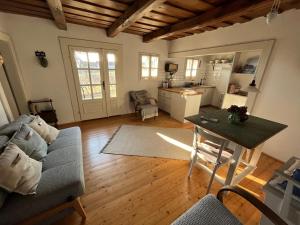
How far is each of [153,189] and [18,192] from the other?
139 centimetres

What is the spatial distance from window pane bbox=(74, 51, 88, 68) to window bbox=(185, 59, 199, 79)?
3.50 meters

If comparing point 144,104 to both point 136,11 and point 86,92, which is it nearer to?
point 86,92

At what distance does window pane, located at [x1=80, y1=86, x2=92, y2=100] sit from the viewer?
12.0 ft

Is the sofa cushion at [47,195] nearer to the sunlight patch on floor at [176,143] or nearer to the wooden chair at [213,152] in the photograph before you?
the wooden chair at [213,152]

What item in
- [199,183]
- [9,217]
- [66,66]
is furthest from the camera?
[66,66]

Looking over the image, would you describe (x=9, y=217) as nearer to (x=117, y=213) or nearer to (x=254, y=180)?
(x=117, y=213)

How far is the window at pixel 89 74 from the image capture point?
3.43 meters

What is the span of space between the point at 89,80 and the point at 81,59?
545 millimetres

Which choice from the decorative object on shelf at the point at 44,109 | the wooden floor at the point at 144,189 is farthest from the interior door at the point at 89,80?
the wooden floor at the point at 144,189

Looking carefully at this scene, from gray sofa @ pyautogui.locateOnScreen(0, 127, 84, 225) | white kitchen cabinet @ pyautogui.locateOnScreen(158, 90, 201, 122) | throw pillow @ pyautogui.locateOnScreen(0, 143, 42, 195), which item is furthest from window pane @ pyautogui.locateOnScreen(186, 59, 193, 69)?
throw pillow @ pyautogui.locateOnScreen(0, 143, 42, 195)

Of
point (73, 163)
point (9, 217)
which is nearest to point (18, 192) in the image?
point (9, 217)

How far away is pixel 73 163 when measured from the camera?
4.98 ft

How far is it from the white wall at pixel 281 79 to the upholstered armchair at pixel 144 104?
2.42m

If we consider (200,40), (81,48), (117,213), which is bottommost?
(117,213)
